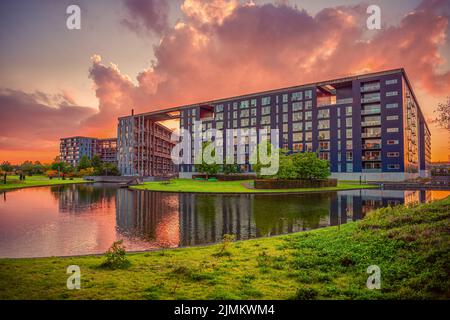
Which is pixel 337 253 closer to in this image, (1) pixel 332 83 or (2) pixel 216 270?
(2) pixel 216 270

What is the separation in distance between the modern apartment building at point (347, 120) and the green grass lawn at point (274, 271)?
256 ft

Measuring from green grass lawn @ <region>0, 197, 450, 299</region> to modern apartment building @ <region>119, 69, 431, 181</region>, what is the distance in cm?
7803

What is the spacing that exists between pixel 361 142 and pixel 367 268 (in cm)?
8381

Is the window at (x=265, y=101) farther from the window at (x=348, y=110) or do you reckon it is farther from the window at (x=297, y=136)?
the window at (x=348, y=110)

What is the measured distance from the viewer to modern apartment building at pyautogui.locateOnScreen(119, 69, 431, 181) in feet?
255

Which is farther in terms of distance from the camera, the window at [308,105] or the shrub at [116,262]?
the window at [308,105]

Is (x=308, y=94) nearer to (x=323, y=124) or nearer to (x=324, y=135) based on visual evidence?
(x=323, y=124)

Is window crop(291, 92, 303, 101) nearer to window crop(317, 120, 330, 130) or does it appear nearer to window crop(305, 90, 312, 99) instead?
window crop(305, 90, 312, 99)

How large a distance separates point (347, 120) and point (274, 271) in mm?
87187

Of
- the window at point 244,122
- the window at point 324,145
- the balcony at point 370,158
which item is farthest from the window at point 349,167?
the window at point 244,122

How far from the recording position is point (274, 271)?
8.53 m

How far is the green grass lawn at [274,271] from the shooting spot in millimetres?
6746

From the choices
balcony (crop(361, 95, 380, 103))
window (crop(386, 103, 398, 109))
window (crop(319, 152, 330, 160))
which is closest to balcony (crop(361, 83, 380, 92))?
balcony (crop(361, 95, 380, 103))
